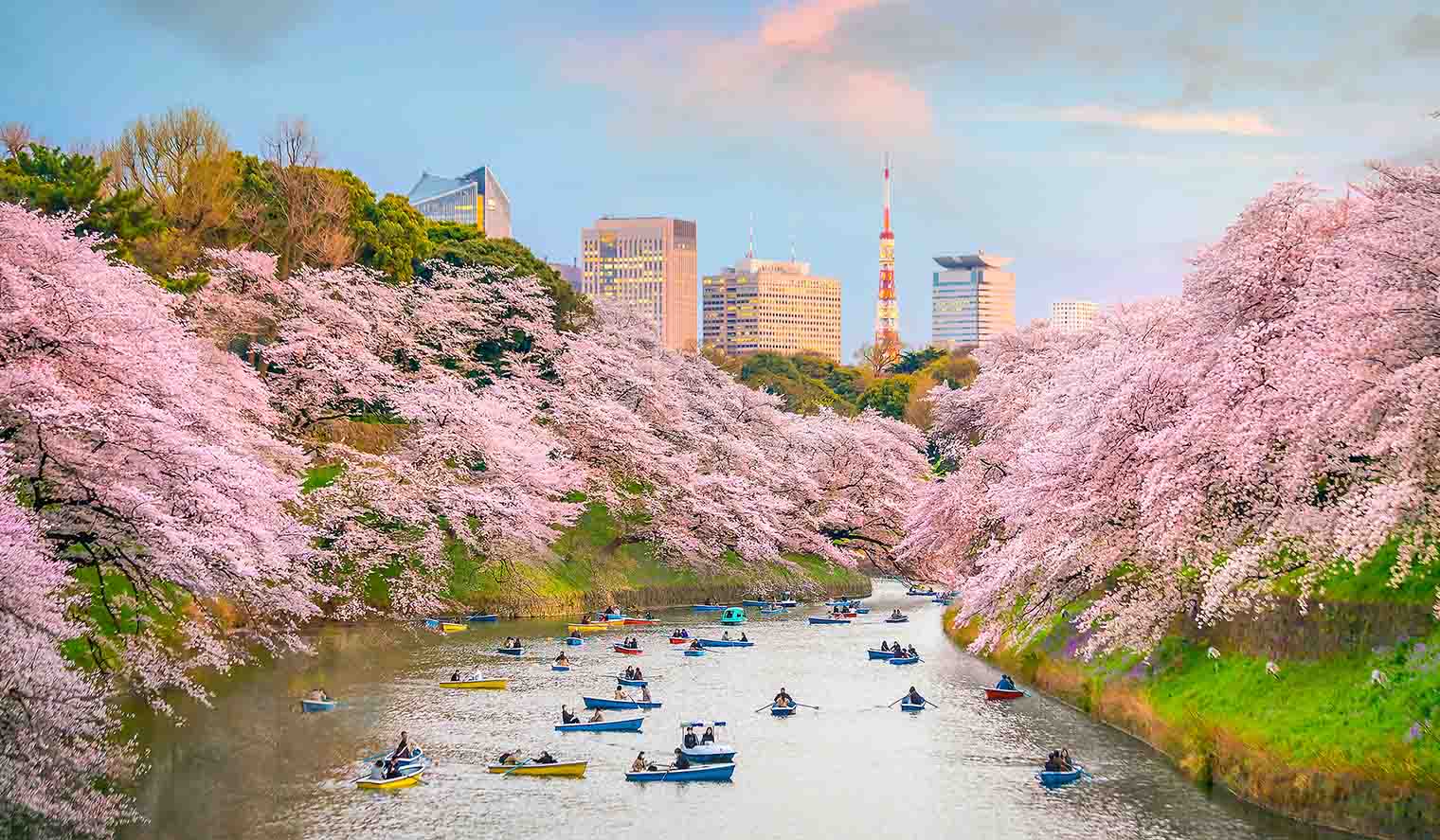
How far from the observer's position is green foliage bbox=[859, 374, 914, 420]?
137 m

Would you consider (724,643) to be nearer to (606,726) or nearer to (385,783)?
(606,726)

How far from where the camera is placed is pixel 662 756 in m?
34.4

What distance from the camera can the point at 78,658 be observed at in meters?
31.8

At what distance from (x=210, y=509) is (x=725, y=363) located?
13671 centimetres

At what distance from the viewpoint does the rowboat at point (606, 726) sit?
122 feet

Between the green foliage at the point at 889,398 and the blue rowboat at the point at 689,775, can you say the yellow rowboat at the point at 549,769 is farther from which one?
the green foliage at the point at 889,398

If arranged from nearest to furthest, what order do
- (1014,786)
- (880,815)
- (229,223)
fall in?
(880,815), (1014,786), (229,223)

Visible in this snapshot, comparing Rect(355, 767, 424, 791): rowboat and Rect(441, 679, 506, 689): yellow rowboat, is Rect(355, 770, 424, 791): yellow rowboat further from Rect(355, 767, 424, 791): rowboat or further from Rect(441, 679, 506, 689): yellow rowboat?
Rect(441, 679, 506, 689): yellow rowboat

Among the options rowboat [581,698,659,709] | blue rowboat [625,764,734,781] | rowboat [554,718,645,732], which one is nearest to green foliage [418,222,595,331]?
rowboat [581,698,659,709]

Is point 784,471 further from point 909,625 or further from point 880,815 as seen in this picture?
point 880,815

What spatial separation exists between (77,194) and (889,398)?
324 ft

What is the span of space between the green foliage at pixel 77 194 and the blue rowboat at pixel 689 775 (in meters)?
26.5

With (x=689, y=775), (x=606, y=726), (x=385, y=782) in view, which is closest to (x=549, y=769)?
(x=689, y=775)

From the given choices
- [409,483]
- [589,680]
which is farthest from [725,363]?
[589,680]
